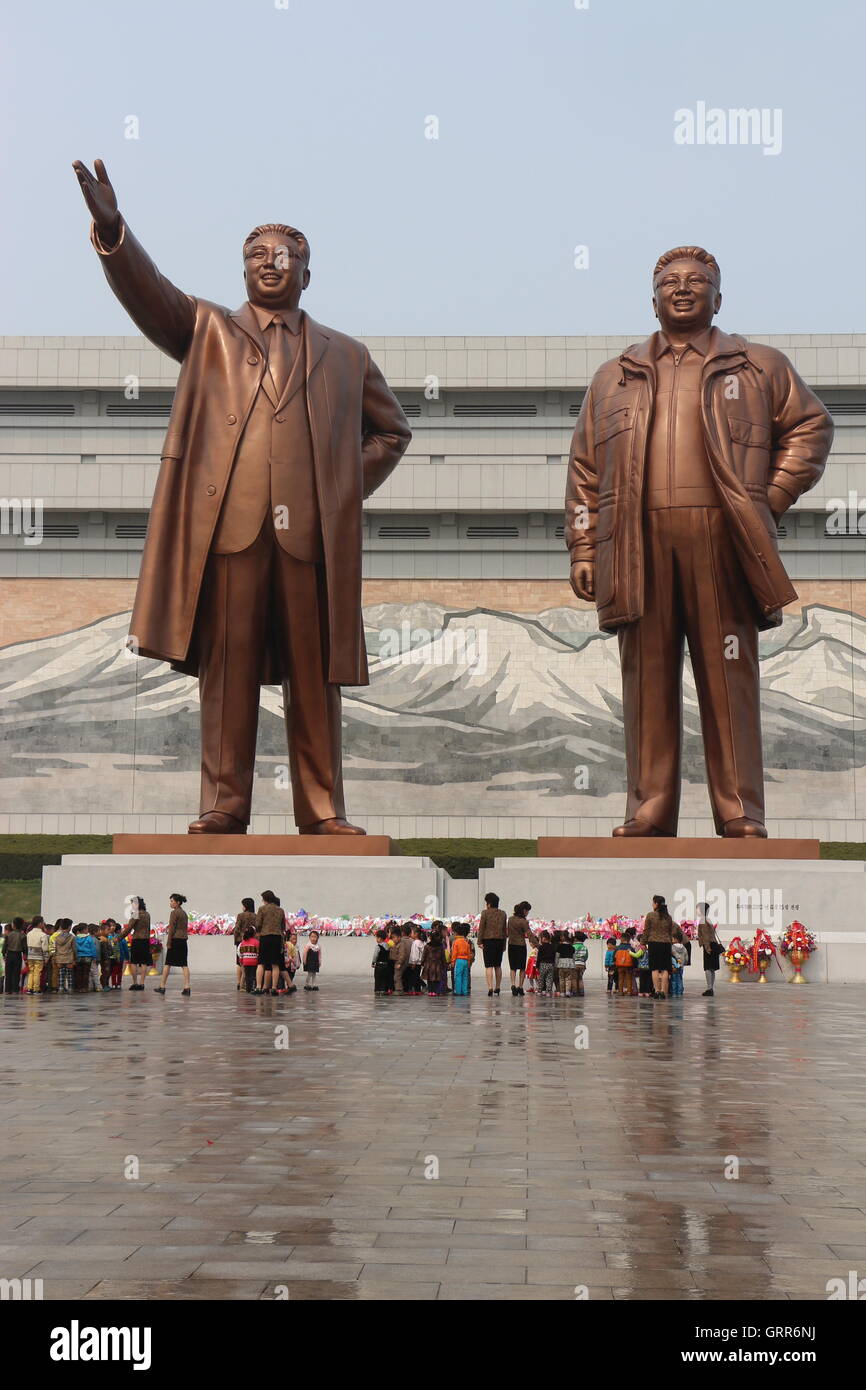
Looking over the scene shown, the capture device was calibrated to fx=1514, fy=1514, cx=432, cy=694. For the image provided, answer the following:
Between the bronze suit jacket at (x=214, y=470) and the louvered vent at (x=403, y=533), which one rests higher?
the louvered vent at (x=403, y=533)

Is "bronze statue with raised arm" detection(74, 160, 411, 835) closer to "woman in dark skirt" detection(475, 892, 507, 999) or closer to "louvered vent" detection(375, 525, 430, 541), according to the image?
"woman in dark skirt" detection(475, 892, 507, 999)

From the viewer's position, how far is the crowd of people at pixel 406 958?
37.1 ft

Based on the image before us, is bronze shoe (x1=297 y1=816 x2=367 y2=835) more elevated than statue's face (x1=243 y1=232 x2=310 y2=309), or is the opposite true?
statue's face (x1=243 y1=232 x2=310 y2=309)

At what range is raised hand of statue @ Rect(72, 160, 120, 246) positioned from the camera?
35.7 ft

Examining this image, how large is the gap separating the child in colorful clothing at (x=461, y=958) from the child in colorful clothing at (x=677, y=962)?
1.61 metres

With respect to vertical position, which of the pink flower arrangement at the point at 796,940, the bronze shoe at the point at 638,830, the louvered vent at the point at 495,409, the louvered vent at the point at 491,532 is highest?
the louvered vent at the point at 495,409

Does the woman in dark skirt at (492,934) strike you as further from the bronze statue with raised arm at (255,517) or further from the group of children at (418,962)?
the bronze statue with raised arm at (255,517)

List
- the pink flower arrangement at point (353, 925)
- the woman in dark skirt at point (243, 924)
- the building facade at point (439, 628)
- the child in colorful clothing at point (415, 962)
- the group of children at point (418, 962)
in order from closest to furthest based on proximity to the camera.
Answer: the woman in dark skirt at point (243, 924), the group of children at point (418, 962), the child in colorful clothing at point (415, 962), the pink flower arrangement at point (353, 925), the building facade at point (439, 628)

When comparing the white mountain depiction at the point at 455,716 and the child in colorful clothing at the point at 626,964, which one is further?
the white mountain depiction at the point at 455,716

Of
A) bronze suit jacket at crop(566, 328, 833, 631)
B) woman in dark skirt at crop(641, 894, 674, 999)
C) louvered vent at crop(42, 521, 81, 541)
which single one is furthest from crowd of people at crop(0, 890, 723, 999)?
louvered vent at crop(42, 521, 81, 541)

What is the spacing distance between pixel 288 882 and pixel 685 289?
6387mm

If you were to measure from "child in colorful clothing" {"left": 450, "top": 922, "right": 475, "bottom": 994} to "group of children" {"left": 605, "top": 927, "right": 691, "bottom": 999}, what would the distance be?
117cm

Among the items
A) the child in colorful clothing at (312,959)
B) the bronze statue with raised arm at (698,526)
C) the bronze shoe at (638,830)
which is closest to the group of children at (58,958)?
the child in colorful clothing at (312,959)

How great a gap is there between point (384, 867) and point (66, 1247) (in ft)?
33.8
